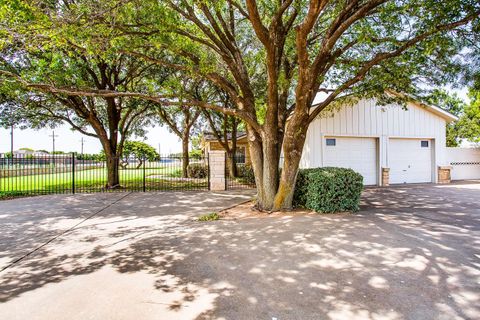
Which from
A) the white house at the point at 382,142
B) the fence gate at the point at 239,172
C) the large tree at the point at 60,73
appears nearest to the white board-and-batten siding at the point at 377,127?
the white house at the point at 382,142

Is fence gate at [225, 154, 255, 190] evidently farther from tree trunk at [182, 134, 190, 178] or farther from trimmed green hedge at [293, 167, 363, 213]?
trimmed green hedge at [293, 167, 363, 213]

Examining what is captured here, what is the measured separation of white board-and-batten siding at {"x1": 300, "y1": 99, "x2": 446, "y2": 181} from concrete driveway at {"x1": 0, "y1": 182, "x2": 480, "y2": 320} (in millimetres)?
5300

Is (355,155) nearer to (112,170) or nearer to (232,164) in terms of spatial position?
(232,164)

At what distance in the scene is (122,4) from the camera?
5.92 metres

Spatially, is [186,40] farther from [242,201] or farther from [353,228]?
[353,228]

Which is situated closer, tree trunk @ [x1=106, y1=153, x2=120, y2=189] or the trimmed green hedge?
the trimmed green hedge

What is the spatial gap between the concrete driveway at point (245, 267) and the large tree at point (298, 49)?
217cm

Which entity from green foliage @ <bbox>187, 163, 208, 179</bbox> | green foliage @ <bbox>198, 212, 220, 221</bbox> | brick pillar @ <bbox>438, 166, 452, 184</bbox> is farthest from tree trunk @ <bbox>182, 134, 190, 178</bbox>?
brick pillar @ <bbox>438, 166, 452, 184</bbox>

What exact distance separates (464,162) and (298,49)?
14.9m

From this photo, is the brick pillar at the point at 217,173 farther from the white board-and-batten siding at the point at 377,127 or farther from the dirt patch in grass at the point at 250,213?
the dirt patch in grass at the point at 250,213

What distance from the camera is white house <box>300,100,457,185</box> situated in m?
11.8

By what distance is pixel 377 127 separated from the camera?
12.6 m

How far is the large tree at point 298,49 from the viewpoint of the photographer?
5914 millimetres

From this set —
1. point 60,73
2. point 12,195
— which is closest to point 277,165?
point 60,73
